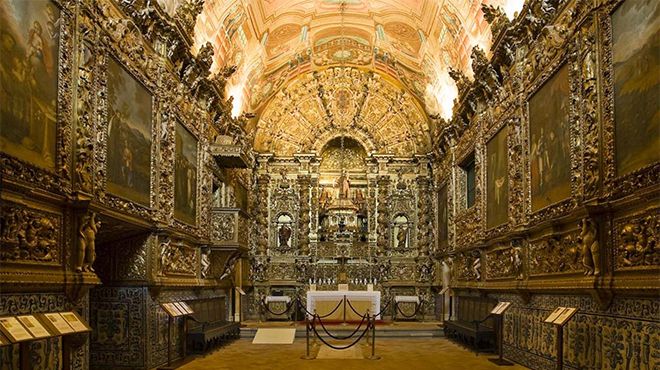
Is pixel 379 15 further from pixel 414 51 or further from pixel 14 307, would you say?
pixel 14 307

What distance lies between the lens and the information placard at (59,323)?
7.84 m

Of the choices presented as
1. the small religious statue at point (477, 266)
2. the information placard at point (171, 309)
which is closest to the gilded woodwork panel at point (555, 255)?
the small religious statue at point (477, 266)

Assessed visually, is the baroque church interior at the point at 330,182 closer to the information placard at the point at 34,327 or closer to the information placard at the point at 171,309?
the information placard at the point at 34,327

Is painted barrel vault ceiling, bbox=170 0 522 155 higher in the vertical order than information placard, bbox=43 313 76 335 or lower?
higher

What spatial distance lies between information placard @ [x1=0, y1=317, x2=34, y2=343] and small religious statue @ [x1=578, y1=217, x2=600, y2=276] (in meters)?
7.40

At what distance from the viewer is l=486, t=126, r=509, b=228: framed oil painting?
639 inches

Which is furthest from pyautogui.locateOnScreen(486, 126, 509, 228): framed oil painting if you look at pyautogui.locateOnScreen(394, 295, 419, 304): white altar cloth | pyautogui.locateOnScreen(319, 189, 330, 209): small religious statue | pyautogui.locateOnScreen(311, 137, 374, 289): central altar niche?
pyautogui.locateOnScreen(319, 189, 330, 209): small religious statue

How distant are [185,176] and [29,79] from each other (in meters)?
8.66

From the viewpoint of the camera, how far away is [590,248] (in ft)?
32.8

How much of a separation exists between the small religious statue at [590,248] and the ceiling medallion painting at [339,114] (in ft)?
60.4

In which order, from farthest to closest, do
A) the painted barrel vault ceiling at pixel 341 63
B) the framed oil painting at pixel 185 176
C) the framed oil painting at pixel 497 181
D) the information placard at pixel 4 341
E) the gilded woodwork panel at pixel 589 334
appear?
the painted barrel vault ceiling at pixel 341 63 < the framed oil painting at pixel 185 176 < the framed oil painting at pixel 497 181 < the gilded woodwork panel at pixel 589 334 < the information placard at pixel 4 341

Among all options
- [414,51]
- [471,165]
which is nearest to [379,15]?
[414,51]

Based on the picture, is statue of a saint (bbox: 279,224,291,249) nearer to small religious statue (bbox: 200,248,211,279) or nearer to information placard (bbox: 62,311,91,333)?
small religious statue (bbox: 200,248,211,279)

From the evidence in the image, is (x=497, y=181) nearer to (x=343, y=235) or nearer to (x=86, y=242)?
(x=86, y=242)
